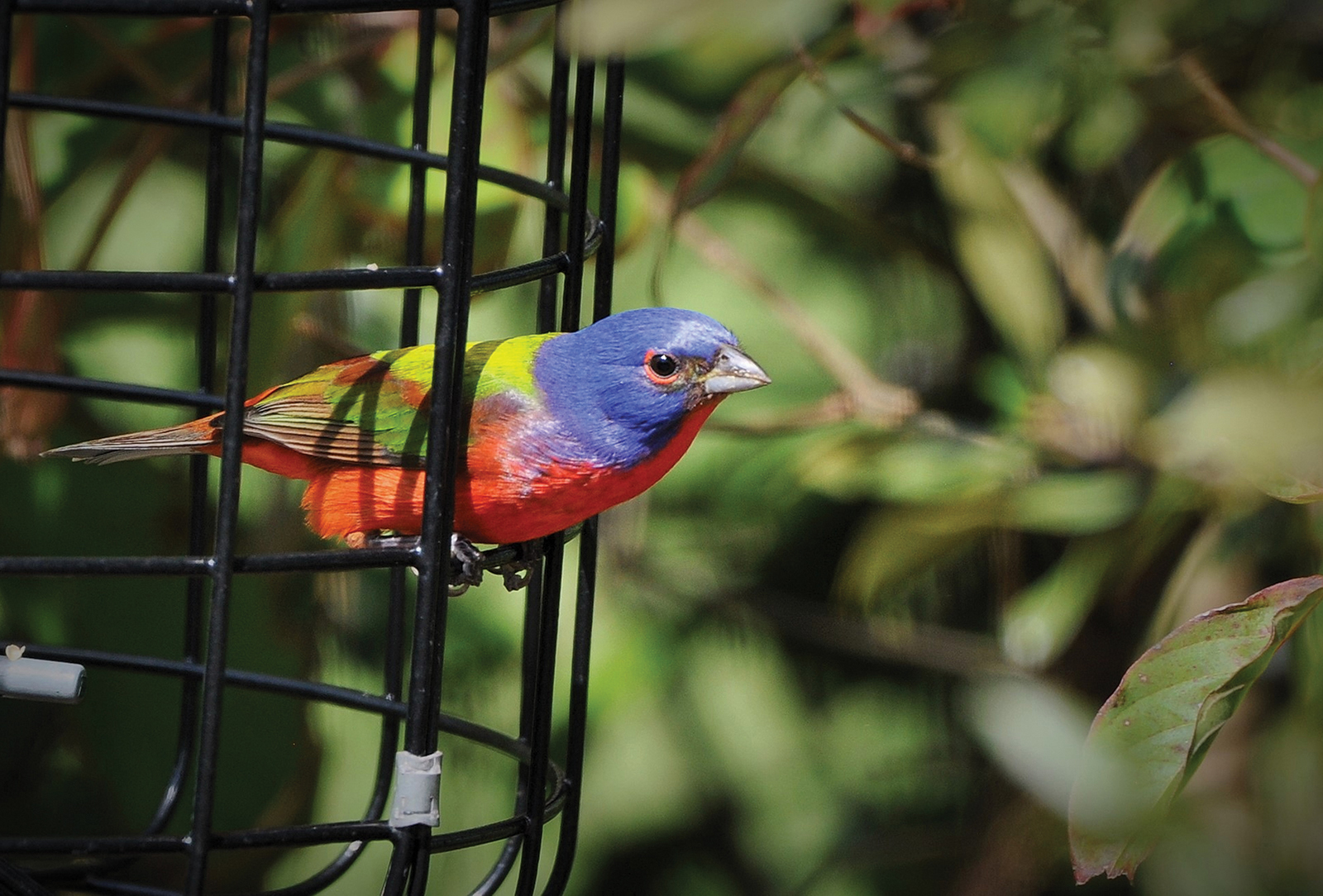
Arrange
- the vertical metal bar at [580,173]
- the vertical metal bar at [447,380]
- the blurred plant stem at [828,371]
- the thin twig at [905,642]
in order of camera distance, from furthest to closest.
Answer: the thin twig at [905,642] → the blurred plant stem at [828,371] → the vertical metal bar at [580,173] → the vertical metal bar at [447,380]

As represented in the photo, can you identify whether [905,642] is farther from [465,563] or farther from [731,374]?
[465,563]

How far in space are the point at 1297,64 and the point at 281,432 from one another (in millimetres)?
1189

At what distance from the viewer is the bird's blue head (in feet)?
4.00

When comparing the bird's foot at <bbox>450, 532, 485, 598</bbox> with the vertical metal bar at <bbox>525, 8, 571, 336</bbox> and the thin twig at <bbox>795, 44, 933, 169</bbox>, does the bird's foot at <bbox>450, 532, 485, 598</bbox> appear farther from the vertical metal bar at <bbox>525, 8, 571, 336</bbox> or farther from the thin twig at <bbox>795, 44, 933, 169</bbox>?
the thin twig at <bbox>795, 44, 933, 169</bbox>

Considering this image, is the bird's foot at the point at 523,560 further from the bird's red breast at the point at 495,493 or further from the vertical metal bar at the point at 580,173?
the vertical metal bar at the point at 580,173

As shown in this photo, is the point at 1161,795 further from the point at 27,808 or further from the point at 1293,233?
the point at 27,808

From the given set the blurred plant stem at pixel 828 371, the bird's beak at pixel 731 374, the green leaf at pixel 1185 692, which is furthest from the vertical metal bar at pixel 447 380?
the blurred plant stem at pixel 828 371

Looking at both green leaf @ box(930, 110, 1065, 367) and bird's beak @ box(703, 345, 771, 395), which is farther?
green leaf @ box(930, 110, 1065, 367)

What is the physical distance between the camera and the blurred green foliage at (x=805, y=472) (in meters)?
1.56

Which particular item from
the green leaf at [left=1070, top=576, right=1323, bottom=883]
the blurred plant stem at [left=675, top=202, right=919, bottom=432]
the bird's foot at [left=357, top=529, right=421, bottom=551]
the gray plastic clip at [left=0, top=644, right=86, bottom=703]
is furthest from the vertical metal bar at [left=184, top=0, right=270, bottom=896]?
the blurred plant stem at [left=675, top=202, right=919, bottom=432]

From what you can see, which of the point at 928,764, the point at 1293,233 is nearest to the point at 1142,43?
the point at 1293,233

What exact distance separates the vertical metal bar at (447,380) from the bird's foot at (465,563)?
187 millimetres

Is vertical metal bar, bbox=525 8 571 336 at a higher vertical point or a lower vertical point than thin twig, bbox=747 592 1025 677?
higher

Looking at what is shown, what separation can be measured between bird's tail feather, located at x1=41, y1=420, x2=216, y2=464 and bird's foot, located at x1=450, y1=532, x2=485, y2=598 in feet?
0.86
